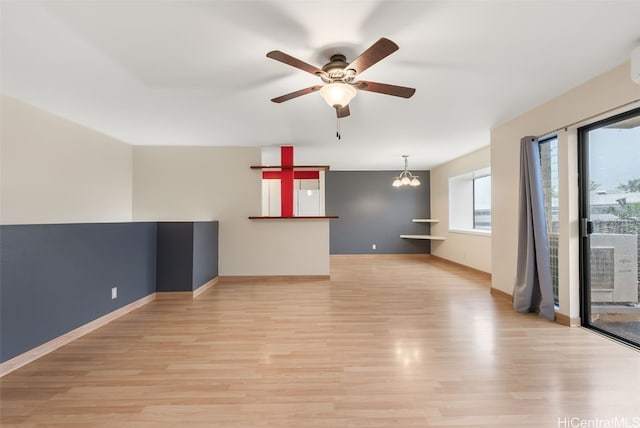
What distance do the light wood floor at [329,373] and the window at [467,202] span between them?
3.34 metres

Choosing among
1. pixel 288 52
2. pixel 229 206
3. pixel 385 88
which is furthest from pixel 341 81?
pixel 229 206

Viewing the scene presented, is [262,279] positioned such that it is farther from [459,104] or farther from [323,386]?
[459,104]

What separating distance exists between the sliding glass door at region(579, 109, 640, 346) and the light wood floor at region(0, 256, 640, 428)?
1.04 ft

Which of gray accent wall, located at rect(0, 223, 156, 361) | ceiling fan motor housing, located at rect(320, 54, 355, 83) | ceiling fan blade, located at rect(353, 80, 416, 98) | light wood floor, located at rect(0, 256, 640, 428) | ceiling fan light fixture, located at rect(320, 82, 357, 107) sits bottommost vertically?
light wood floor, located at rect(0, 256, 640, 428)

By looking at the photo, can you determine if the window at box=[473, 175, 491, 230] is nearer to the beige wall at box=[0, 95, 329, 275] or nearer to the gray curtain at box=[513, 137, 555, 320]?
the gray curtain at box=[513, 137, 555, 320]

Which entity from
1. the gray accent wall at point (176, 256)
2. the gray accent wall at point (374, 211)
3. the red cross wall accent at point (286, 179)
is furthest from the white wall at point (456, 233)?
the gray accent wall at point (176, 256)

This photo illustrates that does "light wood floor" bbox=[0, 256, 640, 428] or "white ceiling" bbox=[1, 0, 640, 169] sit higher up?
"white ceiling" bbox=[1, 0, 640, 169]

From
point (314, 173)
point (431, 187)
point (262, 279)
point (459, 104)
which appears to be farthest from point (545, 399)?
point (431, 187)

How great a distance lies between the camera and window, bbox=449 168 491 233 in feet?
20.2

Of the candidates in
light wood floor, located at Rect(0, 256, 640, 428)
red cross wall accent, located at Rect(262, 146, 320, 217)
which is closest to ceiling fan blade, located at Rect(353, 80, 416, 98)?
light wood floor, located at Rect(0, 256, 640, 428)

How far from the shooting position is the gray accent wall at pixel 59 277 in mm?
2074

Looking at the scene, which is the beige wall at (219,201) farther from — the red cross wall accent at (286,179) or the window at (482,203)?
the window at (482,203)

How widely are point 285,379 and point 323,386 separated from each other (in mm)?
273

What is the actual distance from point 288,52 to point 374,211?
19.9 feet
